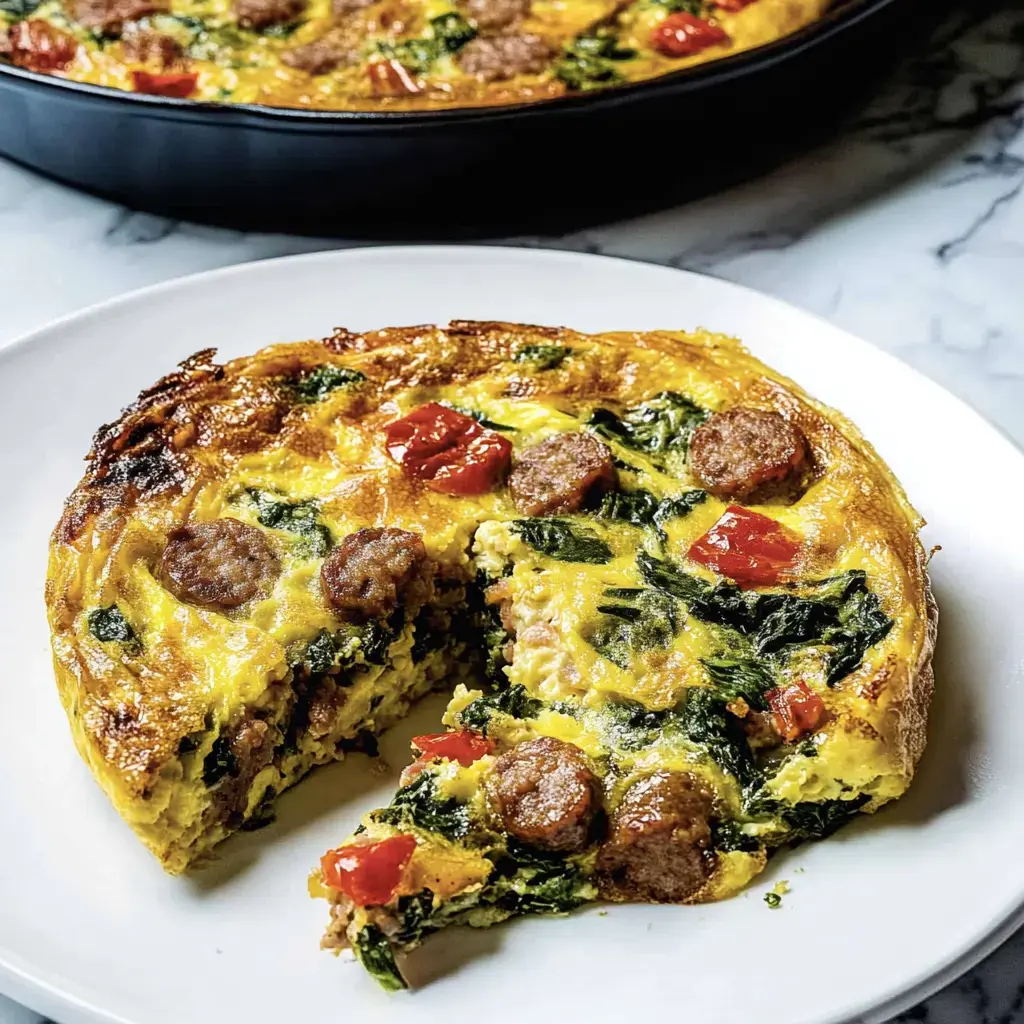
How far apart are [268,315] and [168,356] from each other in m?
0.36

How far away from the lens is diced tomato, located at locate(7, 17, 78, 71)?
20.7 ft

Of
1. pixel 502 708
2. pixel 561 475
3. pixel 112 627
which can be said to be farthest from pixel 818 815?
pixel 112 627

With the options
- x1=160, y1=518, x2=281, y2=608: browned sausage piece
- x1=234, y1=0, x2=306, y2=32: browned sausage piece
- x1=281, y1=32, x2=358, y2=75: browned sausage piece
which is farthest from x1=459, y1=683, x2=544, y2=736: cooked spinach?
x1=234, y1=0, x2=306, y2=32: browned sausage piece

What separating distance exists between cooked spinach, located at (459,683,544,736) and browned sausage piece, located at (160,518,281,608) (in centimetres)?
63

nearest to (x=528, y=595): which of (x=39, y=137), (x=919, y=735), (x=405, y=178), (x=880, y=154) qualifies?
(x=919, y=735)

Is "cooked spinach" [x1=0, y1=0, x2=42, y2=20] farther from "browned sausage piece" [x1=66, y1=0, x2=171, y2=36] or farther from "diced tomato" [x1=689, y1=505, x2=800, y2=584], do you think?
"diced tomato" [x1=689, y1=505, x2=800, y2=584]

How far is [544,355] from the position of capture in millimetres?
4570

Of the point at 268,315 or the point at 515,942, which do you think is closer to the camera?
the point at 515,942

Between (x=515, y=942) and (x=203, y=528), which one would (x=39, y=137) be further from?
(x=515, y=942)

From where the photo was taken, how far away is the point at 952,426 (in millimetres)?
4660

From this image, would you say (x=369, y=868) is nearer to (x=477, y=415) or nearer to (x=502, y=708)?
(x=502, y=708)

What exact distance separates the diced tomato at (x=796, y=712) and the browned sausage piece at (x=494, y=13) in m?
3.69

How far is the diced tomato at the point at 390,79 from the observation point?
6.00 m

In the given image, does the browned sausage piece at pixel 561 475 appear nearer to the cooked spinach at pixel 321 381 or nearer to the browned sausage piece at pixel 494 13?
the cooked spinach at pixel 321 381
